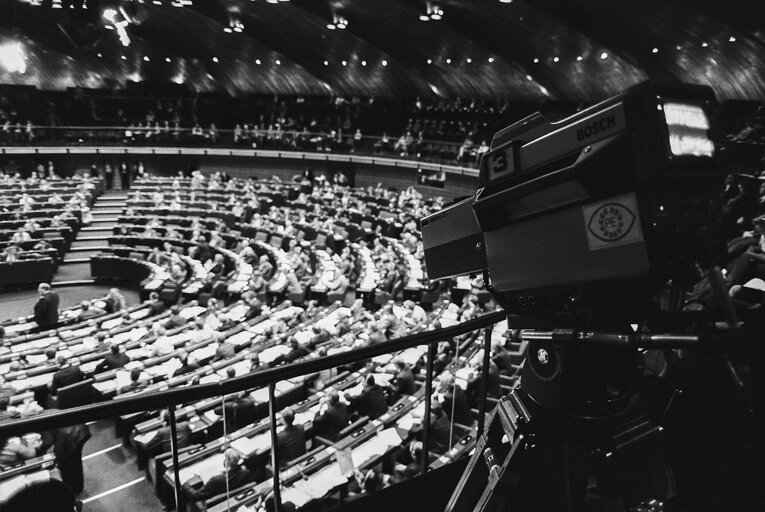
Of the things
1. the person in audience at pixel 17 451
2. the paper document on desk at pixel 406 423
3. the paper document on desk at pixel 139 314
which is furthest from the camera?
the paper document on desk at pixel 139 314

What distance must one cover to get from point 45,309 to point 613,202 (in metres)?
12.5

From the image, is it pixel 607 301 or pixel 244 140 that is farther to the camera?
pixel 244 140

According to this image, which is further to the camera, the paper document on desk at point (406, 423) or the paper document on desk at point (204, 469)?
the paper document on desk at point (406, 423)

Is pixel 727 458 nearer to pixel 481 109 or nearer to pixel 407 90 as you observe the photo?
pixel 481 109

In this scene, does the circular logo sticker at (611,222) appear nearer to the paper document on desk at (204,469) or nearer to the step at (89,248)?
the paper document on desk at (204,469)

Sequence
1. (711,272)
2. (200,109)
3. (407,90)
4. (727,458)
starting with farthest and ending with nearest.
→ (200,109), (407,90), (727,458), (711,272)

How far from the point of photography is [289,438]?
6082mm

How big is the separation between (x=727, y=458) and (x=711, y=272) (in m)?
0.83

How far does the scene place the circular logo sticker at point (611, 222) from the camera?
4.30 feet

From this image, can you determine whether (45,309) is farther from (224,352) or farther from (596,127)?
(596,127)

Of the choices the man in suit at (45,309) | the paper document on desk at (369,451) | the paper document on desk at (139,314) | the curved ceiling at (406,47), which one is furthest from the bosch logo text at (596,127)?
the curved ceiling at (406,47)

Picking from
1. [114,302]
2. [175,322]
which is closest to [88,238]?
[114,302]

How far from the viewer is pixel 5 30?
1230 inches

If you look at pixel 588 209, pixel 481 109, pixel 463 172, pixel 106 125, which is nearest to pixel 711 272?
pixel 588 209
